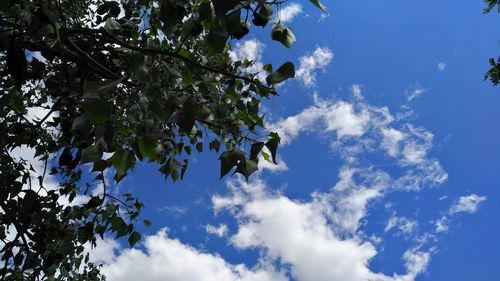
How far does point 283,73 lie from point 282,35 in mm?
188

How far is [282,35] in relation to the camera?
2.08 m

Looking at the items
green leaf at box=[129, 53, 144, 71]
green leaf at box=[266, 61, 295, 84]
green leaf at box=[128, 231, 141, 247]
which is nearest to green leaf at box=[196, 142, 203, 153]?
green leaf at box=[128, 231, 141, 247]

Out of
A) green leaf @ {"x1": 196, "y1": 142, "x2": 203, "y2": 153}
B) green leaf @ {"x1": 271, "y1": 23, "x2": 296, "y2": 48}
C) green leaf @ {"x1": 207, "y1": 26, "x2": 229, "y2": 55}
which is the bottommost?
green leaf @ {"x1": 207, "y1": 26, "x2": 229, "y2": 55}

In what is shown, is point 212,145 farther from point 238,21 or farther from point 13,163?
point 238,21

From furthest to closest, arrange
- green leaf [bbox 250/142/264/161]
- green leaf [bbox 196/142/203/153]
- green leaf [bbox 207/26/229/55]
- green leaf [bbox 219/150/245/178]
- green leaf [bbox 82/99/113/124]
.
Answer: green leaf [bbox 196/142/203/153] → green leaf [bbox 250/142/264/161] → green leaf [bbox 219/150/245/178] → green leaf [bbox 207/26/229/55] → green leaf [bbox 82/99/113/124]

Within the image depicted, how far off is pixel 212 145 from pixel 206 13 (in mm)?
2528

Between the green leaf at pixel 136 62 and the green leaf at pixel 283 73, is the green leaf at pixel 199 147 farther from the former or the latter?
the green leaf at pixel 136 62

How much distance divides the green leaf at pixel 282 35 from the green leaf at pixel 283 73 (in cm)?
10

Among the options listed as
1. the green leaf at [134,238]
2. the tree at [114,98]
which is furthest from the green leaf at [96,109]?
the green leaf at [134,238]

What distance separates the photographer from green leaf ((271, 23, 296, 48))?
2061 mm

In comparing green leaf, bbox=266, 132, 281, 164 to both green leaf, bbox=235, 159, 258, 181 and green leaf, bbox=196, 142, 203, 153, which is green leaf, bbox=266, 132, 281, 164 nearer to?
green leaf, bbox=235, 159, 258, 181

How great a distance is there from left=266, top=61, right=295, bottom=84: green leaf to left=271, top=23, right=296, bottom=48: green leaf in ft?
0.33

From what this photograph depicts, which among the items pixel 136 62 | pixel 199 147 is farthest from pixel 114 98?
pixel 136 62

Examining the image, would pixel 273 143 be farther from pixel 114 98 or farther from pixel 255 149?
pixel 114 98
